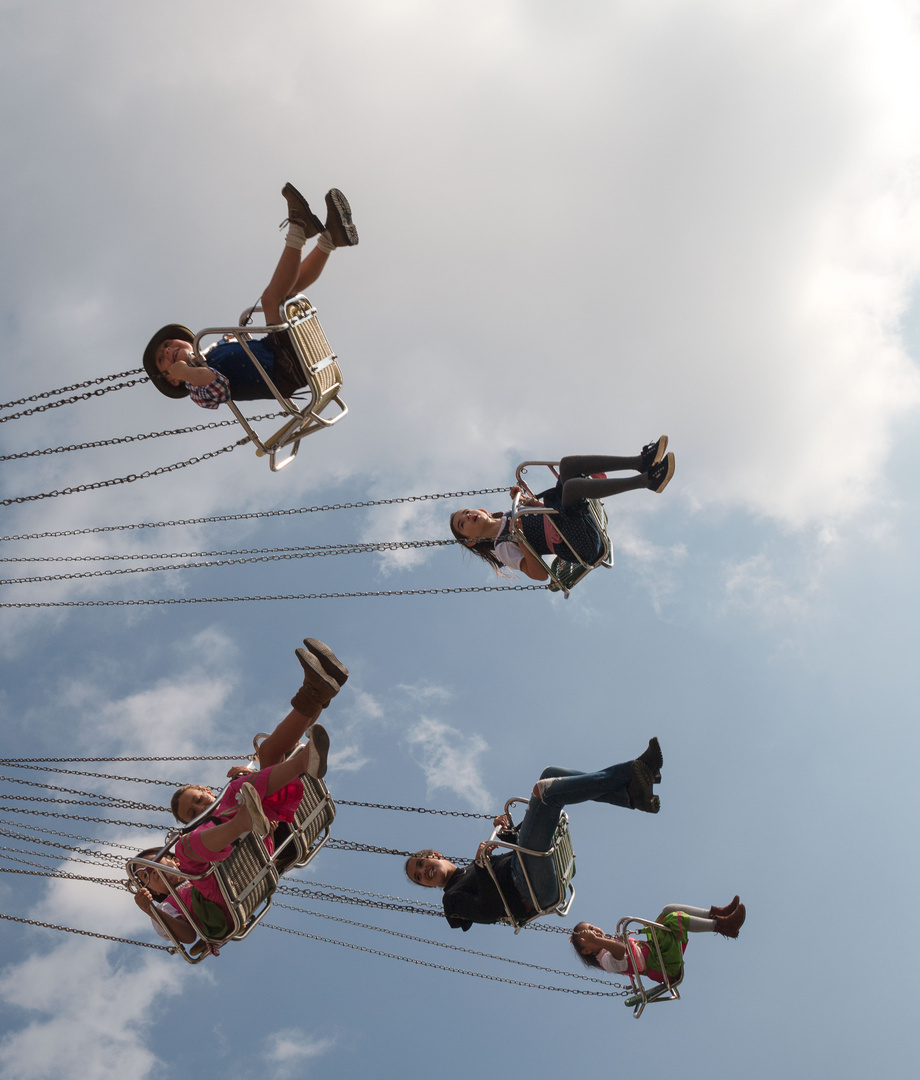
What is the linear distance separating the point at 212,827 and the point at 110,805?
304 centimetres

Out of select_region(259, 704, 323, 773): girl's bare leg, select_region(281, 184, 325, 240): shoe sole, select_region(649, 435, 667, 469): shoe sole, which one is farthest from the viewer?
select_region(649, 435, 667, 469): shoe sole

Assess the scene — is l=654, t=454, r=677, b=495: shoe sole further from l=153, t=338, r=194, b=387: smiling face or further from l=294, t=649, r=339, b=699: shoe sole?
l=153, t=338, r=194, b=387: smiling face

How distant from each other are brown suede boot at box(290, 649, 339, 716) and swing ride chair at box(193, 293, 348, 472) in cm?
130

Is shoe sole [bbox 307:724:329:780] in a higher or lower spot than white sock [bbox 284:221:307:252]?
lower

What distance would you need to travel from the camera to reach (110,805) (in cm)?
847

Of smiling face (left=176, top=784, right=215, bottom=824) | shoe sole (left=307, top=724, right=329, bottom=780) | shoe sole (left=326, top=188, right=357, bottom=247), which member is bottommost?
smiling face (left=176, top=784, right=215, bottom=824)

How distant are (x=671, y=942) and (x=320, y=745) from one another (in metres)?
4.00

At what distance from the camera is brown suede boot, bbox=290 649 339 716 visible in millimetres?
5816

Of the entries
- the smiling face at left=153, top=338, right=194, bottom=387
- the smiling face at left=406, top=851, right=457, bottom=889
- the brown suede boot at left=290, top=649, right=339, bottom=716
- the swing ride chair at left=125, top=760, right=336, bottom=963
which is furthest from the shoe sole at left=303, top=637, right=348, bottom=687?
the smiling face at left=406, top=851, right=457, bottom=889

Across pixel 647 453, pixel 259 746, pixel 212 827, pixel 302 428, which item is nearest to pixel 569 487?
pixel 647 453

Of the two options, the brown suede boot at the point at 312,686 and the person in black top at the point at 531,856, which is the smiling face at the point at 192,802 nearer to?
the brown suede boot at the point at 312,686

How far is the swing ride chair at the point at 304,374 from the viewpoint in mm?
5875

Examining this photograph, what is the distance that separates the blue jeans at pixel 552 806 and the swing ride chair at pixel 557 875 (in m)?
0.04

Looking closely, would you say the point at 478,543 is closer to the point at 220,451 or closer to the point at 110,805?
the point at 220,451
